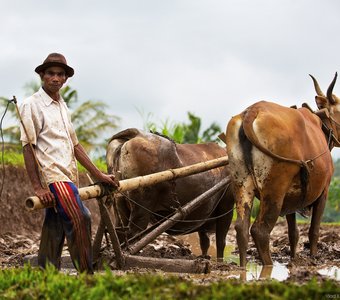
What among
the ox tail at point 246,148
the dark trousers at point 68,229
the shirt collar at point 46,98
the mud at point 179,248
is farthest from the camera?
the ox tail at point 246,148

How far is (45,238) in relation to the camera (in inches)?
287

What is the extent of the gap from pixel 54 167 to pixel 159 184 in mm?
3500

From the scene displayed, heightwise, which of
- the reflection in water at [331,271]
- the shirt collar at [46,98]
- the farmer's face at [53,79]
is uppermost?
the farmer's face at [53,79]

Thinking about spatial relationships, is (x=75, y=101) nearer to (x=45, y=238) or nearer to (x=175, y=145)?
(x=175, y=145)

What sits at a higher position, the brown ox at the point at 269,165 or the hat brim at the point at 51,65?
the hat brim at the point at 51,65

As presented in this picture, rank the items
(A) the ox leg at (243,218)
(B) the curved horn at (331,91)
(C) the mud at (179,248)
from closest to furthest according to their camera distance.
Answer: (C) the mud at (179,248) → (A) the ox leg at (243,218) → (B) the curved horn at (331,91)

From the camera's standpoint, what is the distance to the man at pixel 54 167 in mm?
7062

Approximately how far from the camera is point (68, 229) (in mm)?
7152

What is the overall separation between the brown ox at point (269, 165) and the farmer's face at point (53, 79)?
2585 mm

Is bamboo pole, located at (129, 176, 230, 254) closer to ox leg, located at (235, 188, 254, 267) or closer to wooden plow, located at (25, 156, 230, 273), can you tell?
wooden plow, located at (25, 156, 230, 273)

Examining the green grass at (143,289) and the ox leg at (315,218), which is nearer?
the green grass at (143,289)

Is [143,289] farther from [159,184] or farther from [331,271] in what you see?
[159,184]

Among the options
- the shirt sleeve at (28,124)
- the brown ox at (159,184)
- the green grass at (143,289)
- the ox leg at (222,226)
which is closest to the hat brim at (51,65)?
the shirt sleeve at (28,124)

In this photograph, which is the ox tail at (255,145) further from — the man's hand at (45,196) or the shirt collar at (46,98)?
the man's hand at (45,196)
